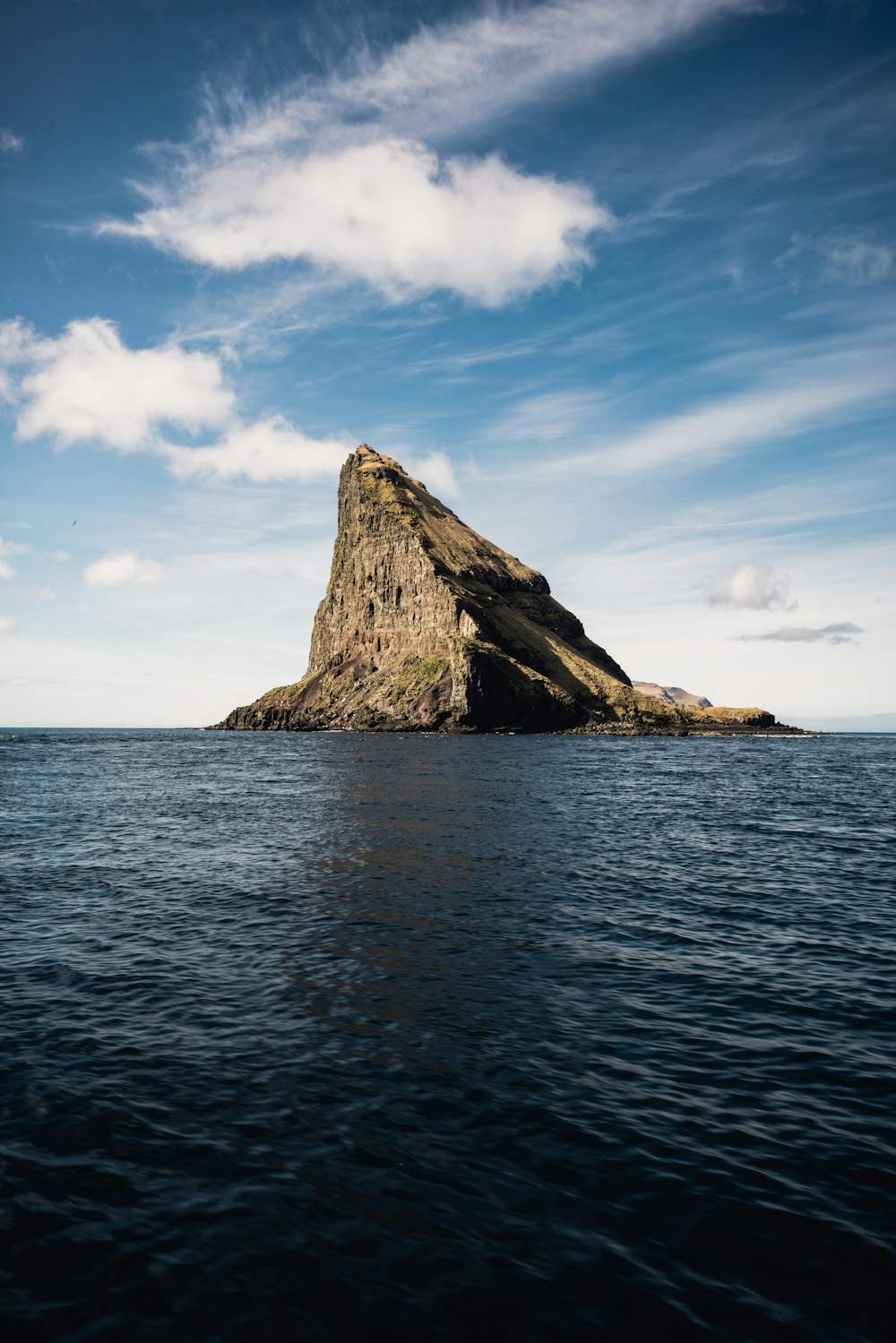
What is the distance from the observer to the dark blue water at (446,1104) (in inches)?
314

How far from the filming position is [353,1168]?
9.95 metres

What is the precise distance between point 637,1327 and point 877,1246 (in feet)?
11.4

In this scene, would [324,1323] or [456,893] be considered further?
[456,893]

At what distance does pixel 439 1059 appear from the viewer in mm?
13164

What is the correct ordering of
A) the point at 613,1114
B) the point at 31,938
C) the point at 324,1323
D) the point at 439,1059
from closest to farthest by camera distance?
the point at 324,1323 < the point at 613,1114 < the point at 439,1059 < the point at 31,938

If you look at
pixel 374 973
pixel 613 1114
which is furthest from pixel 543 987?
pixel 613 1114

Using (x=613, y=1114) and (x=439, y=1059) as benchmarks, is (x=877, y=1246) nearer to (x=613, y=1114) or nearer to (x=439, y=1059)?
(x=613, y=1114)

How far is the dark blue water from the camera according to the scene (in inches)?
314

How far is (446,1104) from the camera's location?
11.7 m

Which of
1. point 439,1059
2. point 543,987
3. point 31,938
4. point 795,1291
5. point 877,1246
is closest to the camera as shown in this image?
point 795,1291

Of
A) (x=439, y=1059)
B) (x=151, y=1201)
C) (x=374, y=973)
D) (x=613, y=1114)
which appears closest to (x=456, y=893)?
(x=374, y=973)

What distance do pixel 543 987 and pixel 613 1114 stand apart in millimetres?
5249

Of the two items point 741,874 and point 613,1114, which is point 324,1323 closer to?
point 613,1114

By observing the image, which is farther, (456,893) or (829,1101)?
(456,893)
